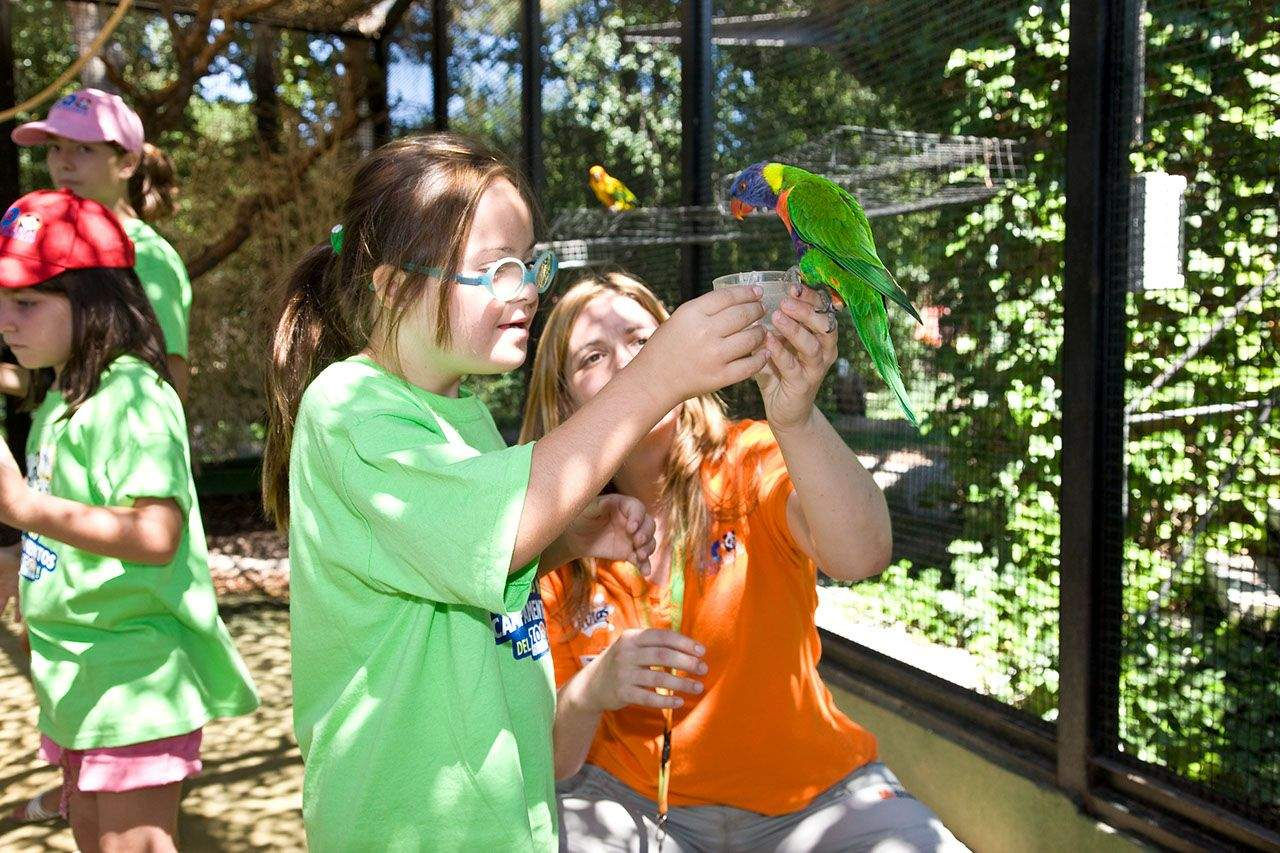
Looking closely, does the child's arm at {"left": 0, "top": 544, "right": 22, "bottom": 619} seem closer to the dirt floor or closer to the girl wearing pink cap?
the girl wearing pink cap

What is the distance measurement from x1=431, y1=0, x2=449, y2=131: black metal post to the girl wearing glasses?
177 inches

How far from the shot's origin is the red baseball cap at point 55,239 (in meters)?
1.91

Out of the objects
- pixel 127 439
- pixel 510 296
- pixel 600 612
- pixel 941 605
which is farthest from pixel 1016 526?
pixel 127 439

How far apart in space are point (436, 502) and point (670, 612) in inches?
30.8

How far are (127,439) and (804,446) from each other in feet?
4.02

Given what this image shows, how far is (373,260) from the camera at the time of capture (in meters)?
1.26

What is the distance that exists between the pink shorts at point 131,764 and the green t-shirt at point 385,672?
0.81 meters

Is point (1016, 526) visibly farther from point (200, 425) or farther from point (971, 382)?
point (200, 425)

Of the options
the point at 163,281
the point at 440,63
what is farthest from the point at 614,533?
the point at 440,63

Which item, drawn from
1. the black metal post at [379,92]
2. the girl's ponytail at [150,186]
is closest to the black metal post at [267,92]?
the black metal post at [379,92]

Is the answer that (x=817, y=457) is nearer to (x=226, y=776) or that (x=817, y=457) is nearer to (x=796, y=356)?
(x=796, y=356)

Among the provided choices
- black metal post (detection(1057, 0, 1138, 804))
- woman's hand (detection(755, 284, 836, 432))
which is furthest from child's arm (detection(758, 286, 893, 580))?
black metal post (detection(1057, 0, 1138, 804))

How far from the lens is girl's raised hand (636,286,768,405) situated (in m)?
1.02

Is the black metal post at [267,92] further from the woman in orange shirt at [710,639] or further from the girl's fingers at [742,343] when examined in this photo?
the girl's fingers at [742,343]
